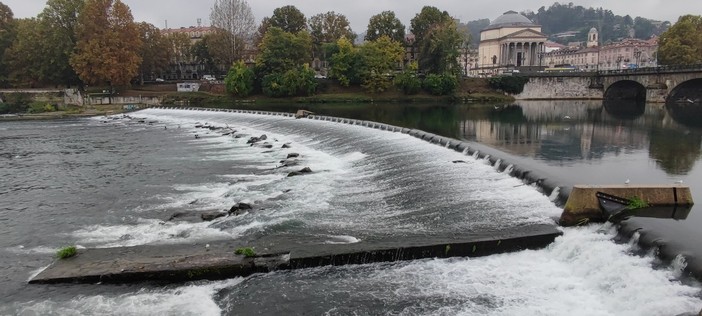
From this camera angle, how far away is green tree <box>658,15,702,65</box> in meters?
79.6

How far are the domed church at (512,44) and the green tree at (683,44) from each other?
33.6 metres

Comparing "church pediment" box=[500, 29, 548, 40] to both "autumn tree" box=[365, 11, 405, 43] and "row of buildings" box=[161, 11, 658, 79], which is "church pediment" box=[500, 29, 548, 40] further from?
"autumn tree" box=[365, 11, 405, 43]

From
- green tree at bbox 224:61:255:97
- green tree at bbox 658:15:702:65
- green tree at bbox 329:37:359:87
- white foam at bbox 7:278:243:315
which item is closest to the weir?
white foam at bbox 7:278:243:315

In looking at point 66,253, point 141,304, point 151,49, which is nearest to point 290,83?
point 151,49

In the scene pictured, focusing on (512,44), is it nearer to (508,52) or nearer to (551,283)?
(508,52)

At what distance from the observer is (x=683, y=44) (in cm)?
8088

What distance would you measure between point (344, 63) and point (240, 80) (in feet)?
57.6

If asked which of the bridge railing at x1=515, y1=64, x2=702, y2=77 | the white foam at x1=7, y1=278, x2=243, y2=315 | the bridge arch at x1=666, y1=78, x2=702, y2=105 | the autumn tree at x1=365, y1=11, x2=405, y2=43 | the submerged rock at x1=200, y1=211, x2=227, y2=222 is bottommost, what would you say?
the white foam at x1=7, y1=278, x2=243, y2=315

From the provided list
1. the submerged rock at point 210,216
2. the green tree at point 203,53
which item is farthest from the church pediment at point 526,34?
the submerged rock at point 210,216

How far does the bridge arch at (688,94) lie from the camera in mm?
71125

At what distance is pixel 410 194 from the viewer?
18.0 metres

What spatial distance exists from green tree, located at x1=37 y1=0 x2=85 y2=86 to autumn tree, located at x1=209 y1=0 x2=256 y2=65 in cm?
2121

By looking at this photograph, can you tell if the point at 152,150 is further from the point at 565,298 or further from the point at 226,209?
the point at 565,298

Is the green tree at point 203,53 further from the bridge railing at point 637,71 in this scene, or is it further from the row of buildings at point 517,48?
the bridge railing at point 637,71
